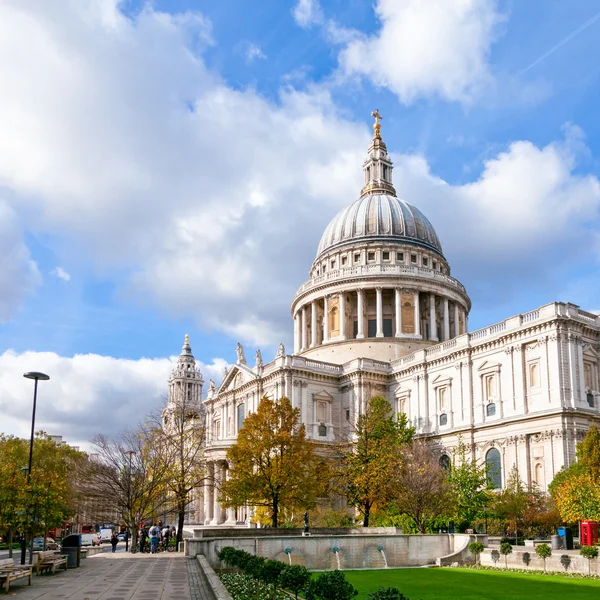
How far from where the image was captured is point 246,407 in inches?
3071

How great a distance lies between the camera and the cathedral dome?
89.3m

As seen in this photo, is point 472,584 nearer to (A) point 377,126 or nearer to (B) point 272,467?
(B) point 272,467

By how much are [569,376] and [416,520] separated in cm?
1738

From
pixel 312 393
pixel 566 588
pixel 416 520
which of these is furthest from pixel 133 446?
pixel 566 588

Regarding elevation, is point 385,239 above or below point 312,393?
above

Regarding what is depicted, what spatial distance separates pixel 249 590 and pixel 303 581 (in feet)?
7.16

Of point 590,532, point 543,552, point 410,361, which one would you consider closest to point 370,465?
point 590,532

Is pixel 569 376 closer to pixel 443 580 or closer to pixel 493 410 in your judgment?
pixel 493 410

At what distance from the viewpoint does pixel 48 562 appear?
27.3 m

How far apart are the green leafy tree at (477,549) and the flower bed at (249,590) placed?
1581cm

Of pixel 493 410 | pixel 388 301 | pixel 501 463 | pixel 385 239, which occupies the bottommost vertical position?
pixel 501 463

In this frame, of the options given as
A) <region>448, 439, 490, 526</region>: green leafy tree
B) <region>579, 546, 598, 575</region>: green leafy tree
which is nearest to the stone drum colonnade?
<region>448, 439, 490, 526</region>: green leafy tree

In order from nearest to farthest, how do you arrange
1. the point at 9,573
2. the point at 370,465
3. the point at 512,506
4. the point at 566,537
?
the point at 9,573 < the point at 566,537 < the point at 512,506 < the point at 370,465

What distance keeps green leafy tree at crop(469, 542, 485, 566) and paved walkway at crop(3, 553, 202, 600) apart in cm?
1340
